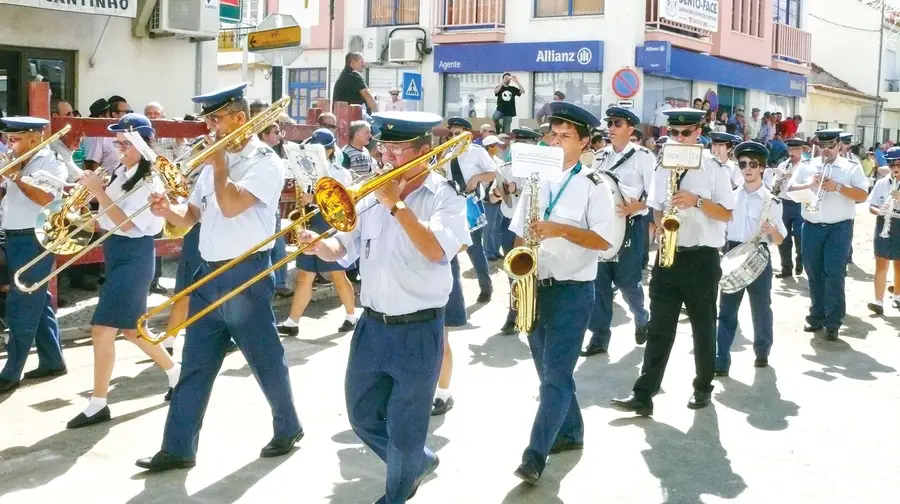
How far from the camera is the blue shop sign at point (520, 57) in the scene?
74.4 feet

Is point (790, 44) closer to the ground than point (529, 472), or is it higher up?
higher up

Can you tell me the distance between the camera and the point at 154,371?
7.62 meters

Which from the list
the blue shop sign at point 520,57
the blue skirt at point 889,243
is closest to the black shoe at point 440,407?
the blue skirt at point 889,243

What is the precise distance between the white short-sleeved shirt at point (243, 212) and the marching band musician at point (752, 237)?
4.11 meters

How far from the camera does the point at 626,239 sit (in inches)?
338

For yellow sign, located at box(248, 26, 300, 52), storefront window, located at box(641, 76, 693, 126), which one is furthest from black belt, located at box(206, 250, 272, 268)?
storefront window, located at box(641, 76, 693, 126)

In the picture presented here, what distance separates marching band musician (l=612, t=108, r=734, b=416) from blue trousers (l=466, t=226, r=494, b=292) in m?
4.01

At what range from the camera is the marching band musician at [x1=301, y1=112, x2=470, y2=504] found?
14.3ft

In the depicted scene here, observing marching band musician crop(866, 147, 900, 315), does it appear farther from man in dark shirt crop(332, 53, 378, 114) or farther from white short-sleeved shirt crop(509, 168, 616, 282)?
man in dark shirt crop(332, 53, 378, 114)

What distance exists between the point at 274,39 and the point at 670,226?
7.54 m

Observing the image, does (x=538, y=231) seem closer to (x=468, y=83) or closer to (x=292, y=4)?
(x=468, y=83)

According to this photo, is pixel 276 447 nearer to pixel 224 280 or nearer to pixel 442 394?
pixel 224 280

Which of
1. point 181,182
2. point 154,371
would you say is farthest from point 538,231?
point 154,371

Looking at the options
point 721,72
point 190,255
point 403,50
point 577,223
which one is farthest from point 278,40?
point 721,72
